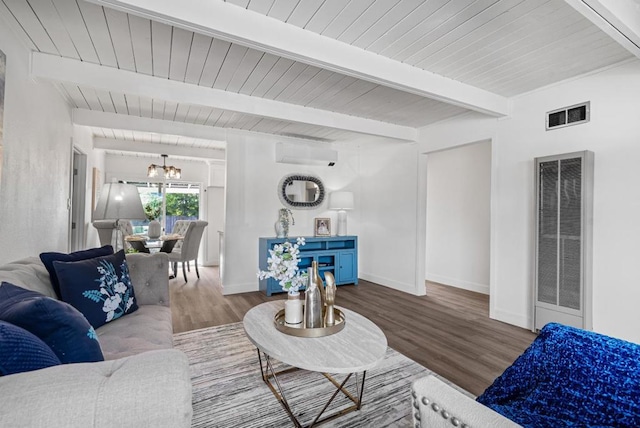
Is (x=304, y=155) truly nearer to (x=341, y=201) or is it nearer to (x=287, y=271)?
(x=341, y=201)

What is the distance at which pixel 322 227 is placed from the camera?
527 centimetres

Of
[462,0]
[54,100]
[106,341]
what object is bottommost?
[106,341]

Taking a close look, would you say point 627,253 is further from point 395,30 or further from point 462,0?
point 395,30

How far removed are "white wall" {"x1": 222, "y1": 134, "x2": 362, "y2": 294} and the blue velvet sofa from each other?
394 cm

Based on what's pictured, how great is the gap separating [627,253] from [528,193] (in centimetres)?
93

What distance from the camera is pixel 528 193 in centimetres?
323

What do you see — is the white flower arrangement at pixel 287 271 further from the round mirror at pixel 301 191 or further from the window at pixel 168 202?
the window at pixel 168 202

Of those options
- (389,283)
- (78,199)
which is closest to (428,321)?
(389,283)

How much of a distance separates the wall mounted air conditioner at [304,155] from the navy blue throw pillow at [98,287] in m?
3.03

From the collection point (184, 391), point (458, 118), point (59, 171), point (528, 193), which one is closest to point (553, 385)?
point (184, 391)

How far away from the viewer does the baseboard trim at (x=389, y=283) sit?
4.61m

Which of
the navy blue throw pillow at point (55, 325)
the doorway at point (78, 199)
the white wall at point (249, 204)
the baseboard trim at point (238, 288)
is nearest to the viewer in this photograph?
the navy blue throw pillow at point (55, 325)

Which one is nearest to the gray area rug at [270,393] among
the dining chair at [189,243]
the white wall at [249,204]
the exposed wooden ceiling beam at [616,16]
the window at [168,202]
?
the white wall at [249,204]

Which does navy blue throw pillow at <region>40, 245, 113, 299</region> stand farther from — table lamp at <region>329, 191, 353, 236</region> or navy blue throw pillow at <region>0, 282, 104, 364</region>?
table lamp at <region>329, 191, 353, 236</region>
